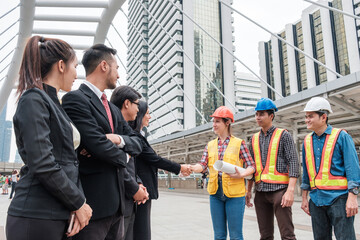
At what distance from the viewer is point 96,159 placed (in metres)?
1.79

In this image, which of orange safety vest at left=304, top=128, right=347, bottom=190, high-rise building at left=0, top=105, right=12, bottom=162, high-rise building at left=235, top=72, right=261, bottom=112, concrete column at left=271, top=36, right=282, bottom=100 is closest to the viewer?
orange safety vest at left=304, top=128, right=347, bottom=190

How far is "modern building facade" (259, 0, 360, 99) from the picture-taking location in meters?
43.4

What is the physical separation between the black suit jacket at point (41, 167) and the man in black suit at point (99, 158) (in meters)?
0.27

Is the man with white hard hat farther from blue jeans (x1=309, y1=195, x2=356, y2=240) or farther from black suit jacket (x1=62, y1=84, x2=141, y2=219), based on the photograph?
black suit jacket (x1=62, y1=84, x2=141, y2=219)

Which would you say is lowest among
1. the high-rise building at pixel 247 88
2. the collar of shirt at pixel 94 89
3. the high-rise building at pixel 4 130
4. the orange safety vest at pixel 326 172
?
the orange safety vest at pixel 326 172

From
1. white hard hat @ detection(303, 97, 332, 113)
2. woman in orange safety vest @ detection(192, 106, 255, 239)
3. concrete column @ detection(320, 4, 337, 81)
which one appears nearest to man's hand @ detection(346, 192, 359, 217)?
white hard hat @ detection(303, 97, 332, 113)

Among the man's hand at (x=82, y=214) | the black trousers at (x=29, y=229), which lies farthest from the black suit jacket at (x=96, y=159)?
the black trousers at (x=29, y=229)

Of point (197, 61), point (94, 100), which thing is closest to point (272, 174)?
point (94, 100)

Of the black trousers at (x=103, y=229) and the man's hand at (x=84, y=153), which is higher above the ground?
the man's hand at (x=84, y=153)

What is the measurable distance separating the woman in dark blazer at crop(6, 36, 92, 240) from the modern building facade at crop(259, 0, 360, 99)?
4408cm

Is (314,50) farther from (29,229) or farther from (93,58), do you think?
(29,229)

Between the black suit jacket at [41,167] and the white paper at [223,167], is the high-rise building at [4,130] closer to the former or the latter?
the black suit jacket at [41,167]

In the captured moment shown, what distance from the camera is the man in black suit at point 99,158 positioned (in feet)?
5.63

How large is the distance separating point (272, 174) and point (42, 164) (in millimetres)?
2315
